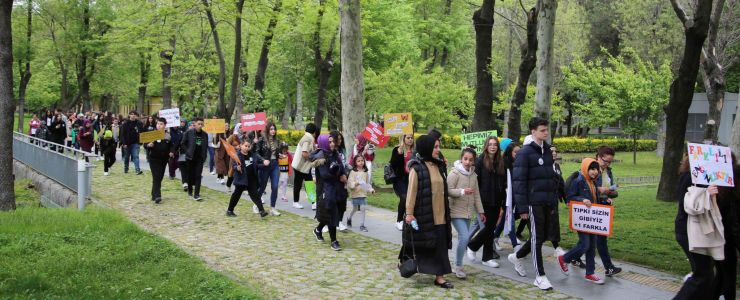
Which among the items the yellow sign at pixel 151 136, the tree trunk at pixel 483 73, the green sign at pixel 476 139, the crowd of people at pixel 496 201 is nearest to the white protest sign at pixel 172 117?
the yellow sign at pixel 151 136

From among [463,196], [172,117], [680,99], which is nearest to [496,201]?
[463,196]

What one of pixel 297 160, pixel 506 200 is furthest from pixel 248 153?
pixel 506 200

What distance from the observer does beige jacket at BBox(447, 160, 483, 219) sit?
730 centimetres

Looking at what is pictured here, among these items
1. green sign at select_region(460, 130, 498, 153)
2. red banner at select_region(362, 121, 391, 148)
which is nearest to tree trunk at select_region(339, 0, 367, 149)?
red banner at select_region(362, 121, 391, 148)

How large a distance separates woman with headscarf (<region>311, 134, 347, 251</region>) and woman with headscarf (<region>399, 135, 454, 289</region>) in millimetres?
2203

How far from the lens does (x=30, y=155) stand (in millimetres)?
18688

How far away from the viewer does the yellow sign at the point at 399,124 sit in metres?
11.3

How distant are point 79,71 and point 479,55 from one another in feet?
96.2

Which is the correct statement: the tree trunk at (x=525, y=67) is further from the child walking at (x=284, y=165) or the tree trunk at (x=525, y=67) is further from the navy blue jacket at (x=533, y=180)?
the navy blue jacket at (x=533, y=180)

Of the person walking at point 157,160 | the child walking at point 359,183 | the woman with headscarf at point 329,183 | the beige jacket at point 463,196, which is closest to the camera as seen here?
the beige jacket at point 463,196

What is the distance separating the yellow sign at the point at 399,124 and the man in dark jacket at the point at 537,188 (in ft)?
13.8

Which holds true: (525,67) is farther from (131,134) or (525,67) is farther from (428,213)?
(131,134)

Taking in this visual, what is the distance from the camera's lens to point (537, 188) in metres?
7.00

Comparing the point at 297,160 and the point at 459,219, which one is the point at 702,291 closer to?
the point at 459,219
